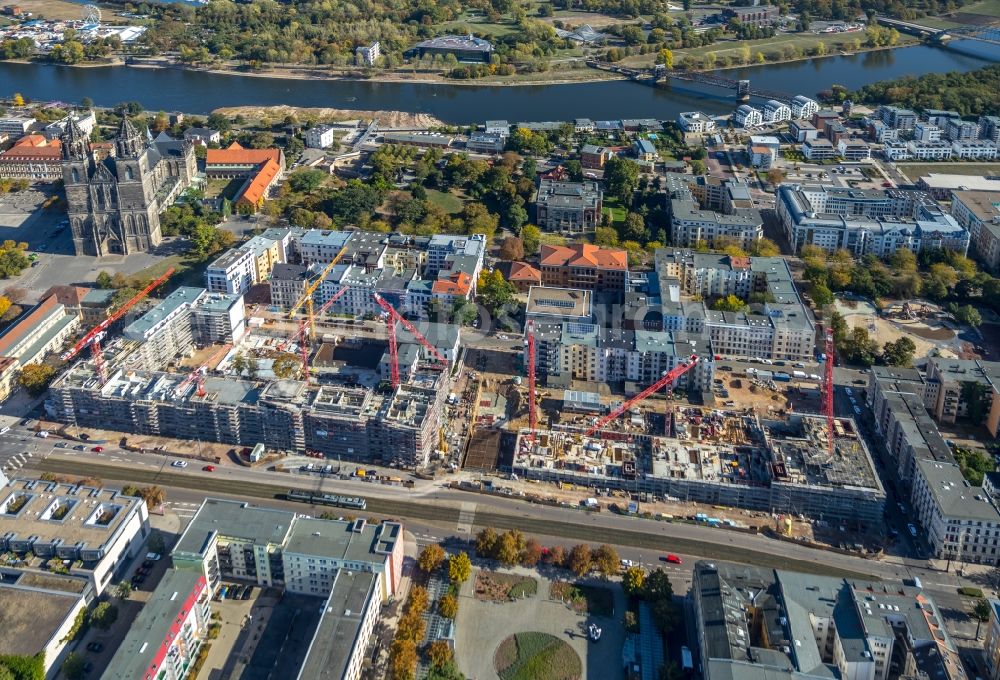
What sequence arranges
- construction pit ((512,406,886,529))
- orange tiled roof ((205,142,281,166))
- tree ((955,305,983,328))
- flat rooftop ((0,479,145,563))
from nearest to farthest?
flat rooftop ((0,479,145,563))
construction pit ((512,406,886,529))
tree ((955,305,983,328))
orange tiled roof ((205,142,281,166))

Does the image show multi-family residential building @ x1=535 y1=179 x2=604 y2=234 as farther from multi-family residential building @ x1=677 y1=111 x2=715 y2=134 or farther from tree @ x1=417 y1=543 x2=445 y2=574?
tree @ x1=417 y1=543 x2=445 y2=574

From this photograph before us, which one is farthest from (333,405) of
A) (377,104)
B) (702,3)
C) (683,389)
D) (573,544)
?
(702,3)

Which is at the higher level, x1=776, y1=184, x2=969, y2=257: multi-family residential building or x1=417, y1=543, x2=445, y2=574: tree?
x1=776, y1=184, x2=969, y2=257: multi-family residential building

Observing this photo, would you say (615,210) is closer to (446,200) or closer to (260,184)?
(446,200)

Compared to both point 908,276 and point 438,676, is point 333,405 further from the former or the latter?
point 908,276

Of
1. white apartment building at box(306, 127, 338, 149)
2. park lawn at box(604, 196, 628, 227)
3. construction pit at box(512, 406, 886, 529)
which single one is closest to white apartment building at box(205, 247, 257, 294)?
construction pit at box(512, 406, 886, 529)

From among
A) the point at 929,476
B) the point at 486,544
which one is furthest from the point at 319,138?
the point at 929,476
